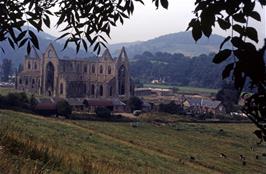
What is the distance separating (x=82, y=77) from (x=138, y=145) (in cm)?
4437

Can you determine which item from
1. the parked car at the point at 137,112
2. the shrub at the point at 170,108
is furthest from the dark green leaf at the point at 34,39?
the shrub at the point at 170,108

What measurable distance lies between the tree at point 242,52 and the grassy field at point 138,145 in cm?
410

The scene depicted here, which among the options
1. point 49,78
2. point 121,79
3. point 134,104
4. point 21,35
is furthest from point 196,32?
point 49,78

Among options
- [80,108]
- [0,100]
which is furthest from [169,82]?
[0,100]

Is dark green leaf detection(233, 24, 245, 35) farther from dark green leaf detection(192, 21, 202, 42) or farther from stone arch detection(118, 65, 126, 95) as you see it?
stone arch detection(118, 65, 126, 95)

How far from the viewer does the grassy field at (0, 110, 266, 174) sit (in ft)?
26.8

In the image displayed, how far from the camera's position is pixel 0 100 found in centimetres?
4416

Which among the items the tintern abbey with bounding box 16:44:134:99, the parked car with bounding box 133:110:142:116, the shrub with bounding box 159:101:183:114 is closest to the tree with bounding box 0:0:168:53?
the parked car with bounding box 133:110:142:116

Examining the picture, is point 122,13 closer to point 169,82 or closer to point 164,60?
point 169,82

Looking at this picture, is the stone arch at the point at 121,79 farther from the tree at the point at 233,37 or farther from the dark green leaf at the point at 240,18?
the dark green leaf at the point at 240,18

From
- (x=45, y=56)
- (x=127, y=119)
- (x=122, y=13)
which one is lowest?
(x=127, y=119)

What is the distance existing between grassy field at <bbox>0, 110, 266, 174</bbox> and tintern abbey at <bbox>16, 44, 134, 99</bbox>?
72.7 feet

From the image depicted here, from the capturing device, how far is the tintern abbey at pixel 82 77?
240 ft

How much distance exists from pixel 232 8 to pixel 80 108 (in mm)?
59835
